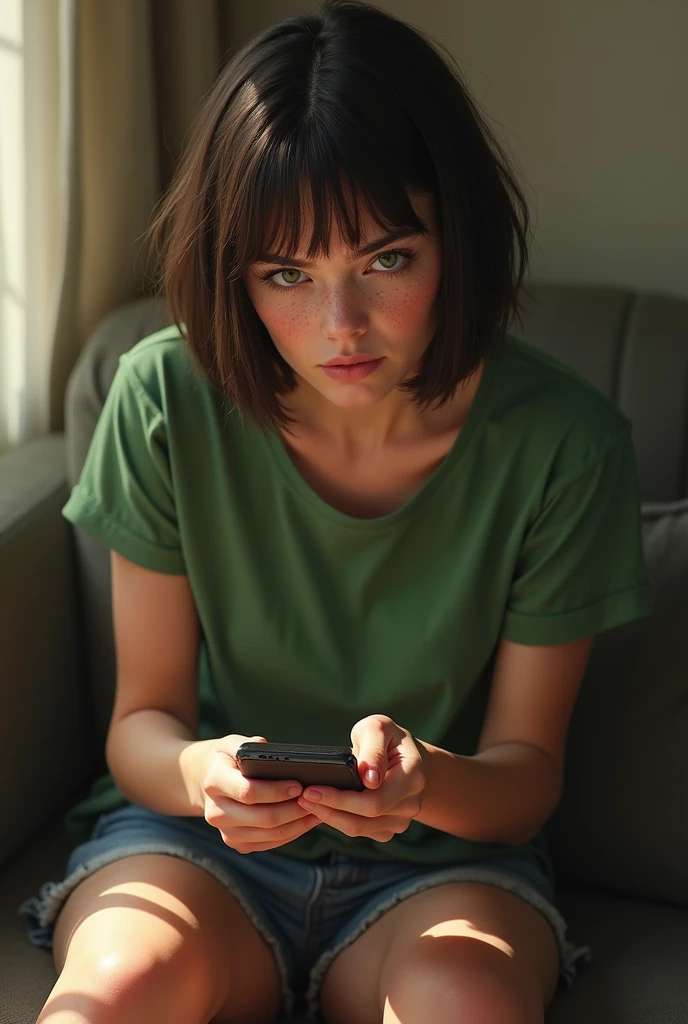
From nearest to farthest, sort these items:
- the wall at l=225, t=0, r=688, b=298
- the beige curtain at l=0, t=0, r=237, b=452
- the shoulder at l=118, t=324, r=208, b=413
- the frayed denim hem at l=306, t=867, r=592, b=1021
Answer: the frayed denim hem at l=306, t=867, r=592, b=1021 → the shoulder at l=118, t=324, r=208, b=413 → the beige curtain at l=0, t=0, r=237, b=452 → the wall at l=225, t=0, r=688, b=298

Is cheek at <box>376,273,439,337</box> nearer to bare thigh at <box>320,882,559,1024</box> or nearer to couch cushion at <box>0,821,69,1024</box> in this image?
bare thigh at <box>320,882,559,1024</box>

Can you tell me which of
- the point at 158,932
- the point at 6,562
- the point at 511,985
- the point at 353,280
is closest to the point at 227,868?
the point at 158,932

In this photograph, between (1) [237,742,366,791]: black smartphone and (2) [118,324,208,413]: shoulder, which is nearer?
(1) [237,742,366,791]: black smartphone

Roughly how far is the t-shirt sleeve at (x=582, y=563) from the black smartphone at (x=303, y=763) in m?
0.31

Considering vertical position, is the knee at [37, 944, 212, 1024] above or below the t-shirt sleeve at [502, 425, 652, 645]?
below

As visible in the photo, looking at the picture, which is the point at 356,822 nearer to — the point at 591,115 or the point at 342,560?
the point at 342,560

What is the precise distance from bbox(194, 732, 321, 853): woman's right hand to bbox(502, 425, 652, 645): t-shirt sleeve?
12.9 inches

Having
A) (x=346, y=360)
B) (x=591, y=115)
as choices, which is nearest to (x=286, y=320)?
(x=346, y=360)

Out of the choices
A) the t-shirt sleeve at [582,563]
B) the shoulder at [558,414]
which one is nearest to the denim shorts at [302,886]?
the t-shirt sleeve at [582,563]

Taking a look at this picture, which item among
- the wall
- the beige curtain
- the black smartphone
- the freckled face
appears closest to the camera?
the black smartphone

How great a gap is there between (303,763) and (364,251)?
0.42m

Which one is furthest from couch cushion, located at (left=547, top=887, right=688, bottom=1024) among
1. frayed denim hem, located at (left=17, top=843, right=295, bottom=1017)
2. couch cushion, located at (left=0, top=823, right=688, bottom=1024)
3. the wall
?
the wall

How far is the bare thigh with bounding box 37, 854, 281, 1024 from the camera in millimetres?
969

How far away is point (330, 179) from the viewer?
0.98 meters
